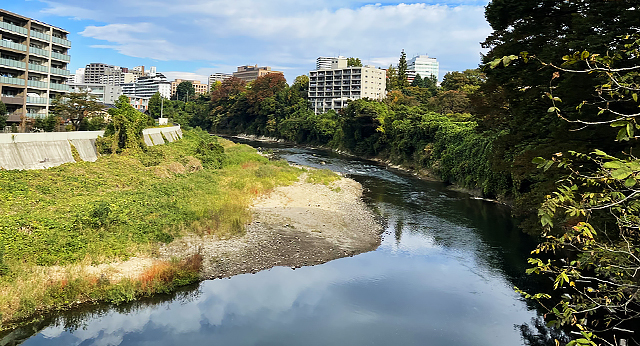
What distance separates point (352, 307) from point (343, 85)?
91.1 metres

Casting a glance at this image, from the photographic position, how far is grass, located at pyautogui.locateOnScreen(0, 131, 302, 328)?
A: 14492mm

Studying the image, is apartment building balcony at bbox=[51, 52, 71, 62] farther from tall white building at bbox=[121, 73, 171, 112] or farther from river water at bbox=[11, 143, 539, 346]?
tall white building at bbox=[121, 73, 171, 112]

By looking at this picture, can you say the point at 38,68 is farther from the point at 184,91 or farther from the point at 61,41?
the point at 184,91

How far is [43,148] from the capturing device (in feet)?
90.2

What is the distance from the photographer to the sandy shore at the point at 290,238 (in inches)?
745

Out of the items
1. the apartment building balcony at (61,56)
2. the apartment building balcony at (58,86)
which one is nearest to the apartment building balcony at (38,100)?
the apartment building balcony at (58,86)

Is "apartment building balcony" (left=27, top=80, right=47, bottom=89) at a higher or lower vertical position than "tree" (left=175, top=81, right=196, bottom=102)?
lower

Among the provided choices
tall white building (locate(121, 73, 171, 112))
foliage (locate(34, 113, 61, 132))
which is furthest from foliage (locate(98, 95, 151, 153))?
tall white building (locate(121, 73, 171, 112))

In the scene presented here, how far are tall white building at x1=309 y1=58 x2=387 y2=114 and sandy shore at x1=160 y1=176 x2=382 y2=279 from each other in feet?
235

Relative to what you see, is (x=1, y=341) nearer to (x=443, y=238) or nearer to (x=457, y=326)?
(x=457, y=326)

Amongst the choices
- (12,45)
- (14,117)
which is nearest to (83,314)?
(14,117)

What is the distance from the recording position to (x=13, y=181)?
71.8ft

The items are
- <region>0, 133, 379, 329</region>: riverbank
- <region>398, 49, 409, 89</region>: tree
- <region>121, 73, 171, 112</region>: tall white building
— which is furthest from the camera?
<region>121, 73, 171, 112</region>: tall white building

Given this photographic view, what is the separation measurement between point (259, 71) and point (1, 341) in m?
187
